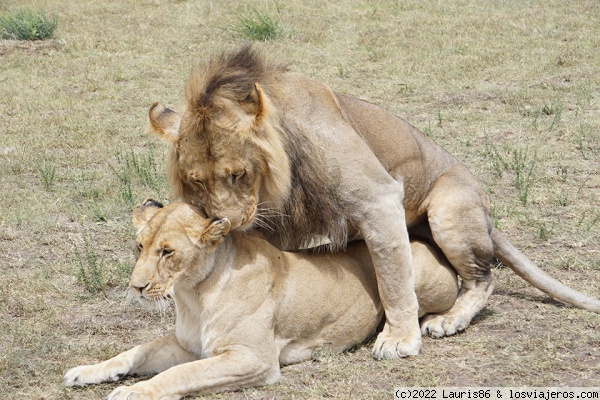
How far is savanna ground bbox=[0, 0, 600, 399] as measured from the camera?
3.75 metres

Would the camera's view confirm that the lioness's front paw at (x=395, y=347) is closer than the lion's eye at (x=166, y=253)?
No

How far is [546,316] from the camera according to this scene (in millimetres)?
4184

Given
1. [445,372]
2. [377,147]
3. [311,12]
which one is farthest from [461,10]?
[445,372]

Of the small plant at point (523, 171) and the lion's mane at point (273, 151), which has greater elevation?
the lion's mane at point (273, 151)

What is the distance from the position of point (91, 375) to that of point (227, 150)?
1.00 m

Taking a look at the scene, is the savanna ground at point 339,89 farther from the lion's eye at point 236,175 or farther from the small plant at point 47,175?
the lion's eye at point 236,175

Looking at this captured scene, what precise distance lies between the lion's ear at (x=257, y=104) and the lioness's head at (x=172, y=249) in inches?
16.6

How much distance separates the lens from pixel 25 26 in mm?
9953

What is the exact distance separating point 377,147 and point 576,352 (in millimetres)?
1215

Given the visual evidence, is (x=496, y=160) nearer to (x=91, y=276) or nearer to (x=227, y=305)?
(x=91, y=276)

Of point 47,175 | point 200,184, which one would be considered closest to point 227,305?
point 200,184

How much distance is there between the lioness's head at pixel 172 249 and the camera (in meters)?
3.29

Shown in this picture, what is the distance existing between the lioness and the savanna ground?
10cm

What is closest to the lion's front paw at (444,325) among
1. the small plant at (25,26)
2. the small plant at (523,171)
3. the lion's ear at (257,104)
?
the lion's ear at (257,104)
